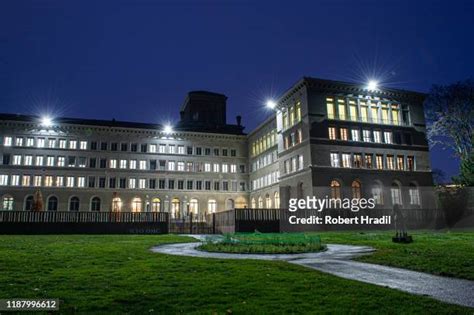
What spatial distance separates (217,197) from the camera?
65.1 m

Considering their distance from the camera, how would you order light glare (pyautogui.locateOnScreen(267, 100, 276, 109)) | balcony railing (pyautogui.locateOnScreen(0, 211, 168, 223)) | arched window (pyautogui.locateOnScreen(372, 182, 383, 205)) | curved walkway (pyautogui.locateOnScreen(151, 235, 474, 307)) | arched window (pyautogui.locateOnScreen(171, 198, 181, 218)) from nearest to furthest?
1. curved walkway (pyautogui.locateOnScreen(151, 235, 474, 307))
2. balcony railing (pyautogui.locateOnScreen(0, 211, 168, 223))
3. arched window (pyautogui.locateOnScreen(372, 182, 383, 205))
4. light glare (pyautogui.locateOnScreen(267, 100, 276, 109))
5. arched window (pyautogui.locateOnScreen(171, 198, 181, 218))

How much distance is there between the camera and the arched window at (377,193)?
43875 millimetres

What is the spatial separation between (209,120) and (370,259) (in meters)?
64.8

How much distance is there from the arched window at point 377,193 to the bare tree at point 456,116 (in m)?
8.10

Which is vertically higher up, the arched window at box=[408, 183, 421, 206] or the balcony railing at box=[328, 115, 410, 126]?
the balcony railing at box=[328, 115, 410, 126]

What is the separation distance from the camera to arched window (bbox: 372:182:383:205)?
4388 centimetres

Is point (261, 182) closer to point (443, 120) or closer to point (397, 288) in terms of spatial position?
point (443, 120)

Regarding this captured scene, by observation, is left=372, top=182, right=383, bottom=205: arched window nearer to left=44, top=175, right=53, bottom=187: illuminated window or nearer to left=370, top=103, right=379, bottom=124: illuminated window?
left=370, top=103, right=379, bottom=124: illuminated window

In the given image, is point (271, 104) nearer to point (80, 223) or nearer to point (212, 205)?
point (212, 205)

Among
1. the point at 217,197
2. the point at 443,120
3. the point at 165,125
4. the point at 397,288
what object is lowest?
the point at 397,288

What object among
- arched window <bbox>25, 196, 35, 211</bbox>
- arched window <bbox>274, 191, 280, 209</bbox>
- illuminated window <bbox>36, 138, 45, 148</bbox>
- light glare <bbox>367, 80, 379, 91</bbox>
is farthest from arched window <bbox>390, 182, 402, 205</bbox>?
illuminated window <bbox>36, 138, 45, 148</bbox>

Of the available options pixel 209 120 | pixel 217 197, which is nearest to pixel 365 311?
pixel 217 197

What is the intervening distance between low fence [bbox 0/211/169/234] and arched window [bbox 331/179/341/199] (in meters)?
19.3

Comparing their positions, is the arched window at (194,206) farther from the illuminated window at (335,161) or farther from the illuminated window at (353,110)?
the illuminated window at (353,110)
